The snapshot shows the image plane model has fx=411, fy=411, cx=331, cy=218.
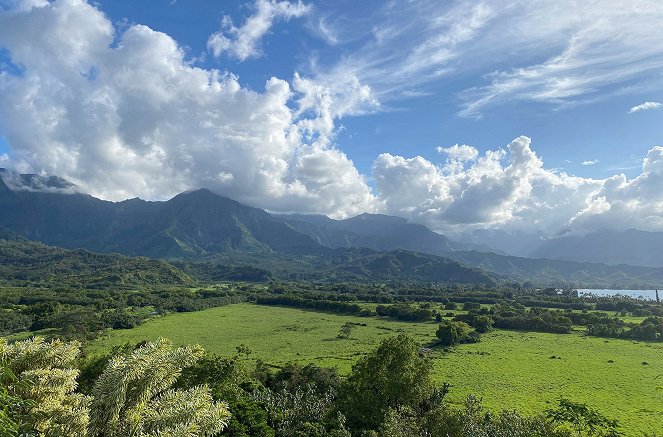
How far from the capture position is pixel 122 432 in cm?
1303

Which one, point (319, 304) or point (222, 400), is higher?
point (222, 400)

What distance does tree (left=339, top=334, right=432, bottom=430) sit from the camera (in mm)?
40125

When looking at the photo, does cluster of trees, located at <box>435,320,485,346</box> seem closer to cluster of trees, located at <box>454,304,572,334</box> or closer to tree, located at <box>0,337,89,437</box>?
cluster of trees, located at <box>454,304,572,334</box>

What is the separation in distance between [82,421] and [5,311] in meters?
151

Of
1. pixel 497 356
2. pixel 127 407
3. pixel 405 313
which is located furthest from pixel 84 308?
pixel 127 407

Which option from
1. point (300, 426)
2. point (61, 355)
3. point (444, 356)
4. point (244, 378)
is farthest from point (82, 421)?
point (444, 356)

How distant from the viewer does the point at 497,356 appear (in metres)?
93.9

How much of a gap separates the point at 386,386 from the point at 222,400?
52.1ft

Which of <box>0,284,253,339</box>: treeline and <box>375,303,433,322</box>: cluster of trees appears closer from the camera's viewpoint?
<box>0,284,253,339</box>: treeline

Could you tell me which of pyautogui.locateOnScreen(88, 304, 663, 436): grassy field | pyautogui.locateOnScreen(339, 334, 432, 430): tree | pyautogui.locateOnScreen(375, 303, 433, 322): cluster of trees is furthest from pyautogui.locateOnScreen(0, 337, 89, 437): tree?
pyautogui.locateOnScreen(375, 303, 433, 322): cluster of trees

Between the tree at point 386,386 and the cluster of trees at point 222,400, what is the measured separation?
0.10 m

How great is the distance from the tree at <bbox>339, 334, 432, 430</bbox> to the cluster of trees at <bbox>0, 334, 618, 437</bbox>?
10cm

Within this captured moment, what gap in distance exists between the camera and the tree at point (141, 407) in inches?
500

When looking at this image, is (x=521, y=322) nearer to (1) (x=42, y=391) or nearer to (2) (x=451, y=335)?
(2) (x=451, y=335)
